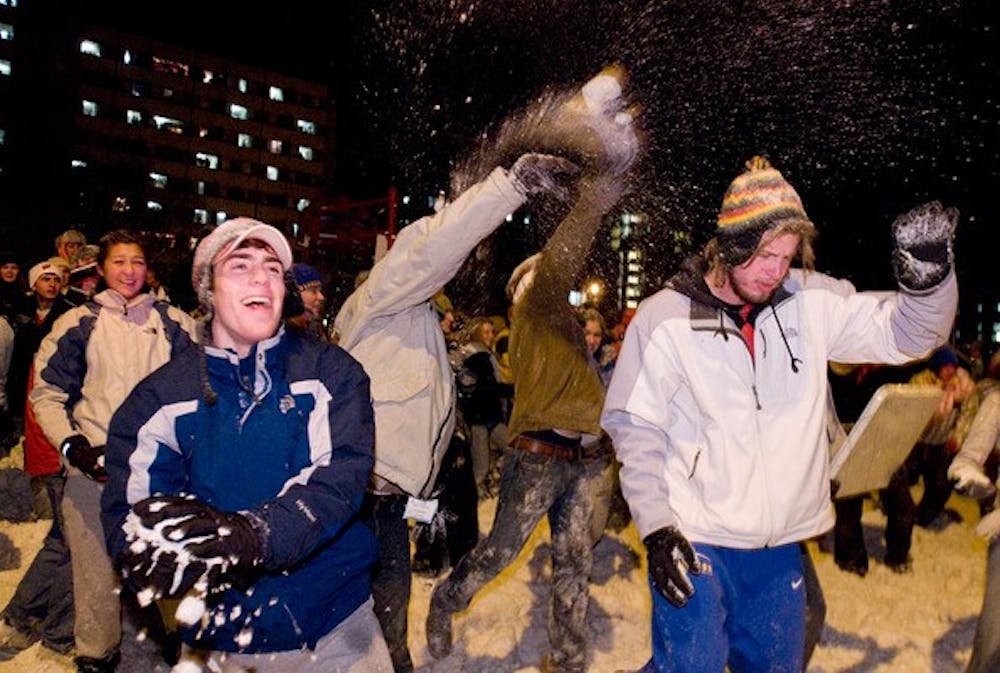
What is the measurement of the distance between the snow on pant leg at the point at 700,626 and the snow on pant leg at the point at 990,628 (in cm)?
132

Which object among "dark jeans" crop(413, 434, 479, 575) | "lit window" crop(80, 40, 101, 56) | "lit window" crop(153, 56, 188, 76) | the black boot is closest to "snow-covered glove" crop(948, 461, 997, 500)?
"dark jeans" crop(413, 434, 479, 575)

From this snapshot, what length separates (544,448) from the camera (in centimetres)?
478

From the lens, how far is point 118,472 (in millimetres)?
2562

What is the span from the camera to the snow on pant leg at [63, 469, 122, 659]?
4.43m

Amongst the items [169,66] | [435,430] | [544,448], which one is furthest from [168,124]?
[435,430]

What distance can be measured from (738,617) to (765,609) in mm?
100

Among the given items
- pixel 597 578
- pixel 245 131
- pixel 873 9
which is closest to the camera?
pixel 597 578

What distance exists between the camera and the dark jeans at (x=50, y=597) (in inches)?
198

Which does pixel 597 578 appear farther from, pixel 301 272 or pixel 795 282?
pixel 795 282

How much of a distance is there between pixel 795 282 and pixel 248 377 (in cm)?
200

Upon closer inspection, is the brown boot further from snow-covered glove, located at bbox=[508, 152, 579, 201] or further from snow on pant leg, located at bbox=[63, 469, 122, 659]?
snow-covered glove, located at bbox=[508, 152, 579, 201]

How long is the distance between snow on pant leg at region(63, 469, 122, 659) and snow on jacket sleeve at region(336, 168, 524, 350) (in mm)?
1640

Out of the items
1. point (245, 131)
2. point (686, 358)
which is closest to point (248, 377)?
point (686, 358)

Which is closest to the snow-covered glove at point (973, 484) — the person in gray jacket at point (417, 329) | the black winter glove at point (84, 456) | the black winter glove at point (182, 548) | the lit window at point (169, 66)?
the person in gray jacket at point (417, 329)
